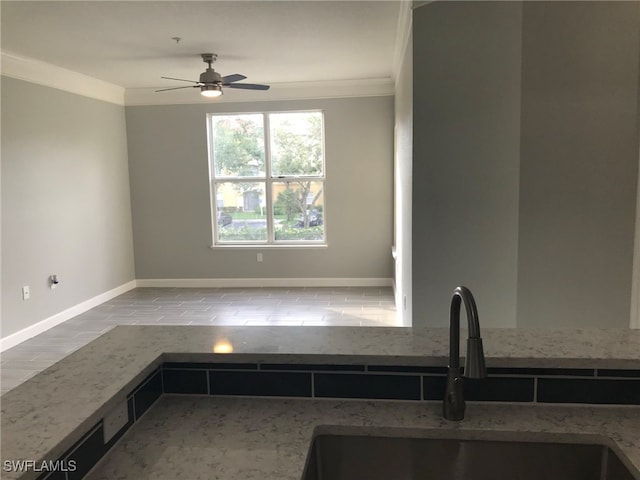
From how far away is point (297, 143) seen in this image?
641 centimetres

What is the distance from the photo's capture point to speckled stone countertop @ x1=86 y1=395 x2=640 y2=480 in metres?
0.93

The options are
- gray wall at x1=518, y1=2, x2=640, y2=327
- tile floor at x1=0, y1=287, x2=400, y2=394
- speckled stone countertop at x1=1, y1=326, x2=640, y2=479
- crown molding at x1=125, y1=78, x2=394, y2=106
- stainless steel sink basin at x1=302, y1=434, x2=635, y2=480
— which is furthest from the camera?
crown molding at x1=125, y1=78, x2=394, y2=106

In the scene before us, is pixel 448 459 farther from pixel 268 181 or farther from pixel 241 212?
pixel 241 212

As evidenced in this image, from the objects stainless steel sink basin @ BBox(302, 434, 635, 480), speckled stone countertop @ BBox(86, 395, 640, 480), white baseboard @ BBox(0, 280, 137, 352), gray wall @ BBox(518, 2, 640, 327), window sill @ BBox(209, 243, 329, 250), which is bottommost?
white baseboard @ BBox(0, 280, 137, 352)

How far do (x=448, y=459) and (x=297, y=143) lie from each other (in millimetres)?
5681

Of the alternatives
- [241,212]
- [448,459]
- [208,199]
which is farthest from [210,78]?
[448,459]

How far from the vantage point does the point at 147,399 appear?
3.80 ft

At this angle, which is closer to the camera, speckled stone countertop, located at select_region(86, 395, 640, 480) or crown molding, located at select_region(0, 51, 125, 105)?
speckled stone countertop, located at select_region(86, 395, 640, 480)

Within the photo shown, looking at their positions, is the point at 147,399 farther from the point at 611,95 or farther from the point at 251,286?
the point at 251,286

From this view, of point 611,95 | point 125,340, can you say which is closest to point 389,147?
point 611,95

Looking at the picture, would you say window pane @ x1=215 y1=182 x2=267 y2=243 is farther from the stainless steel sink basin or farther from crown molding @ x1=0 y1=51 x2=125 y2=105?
the stainless steel sink basin

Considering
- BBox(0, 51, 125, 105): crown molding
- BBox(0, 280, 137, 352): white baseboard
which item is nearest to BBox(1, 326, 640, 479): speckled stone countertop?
BBox(0, 280, 137, 352): white baseboard

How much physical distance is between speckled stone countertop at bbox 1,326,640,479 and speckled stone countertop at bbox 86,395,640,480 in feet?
0.35

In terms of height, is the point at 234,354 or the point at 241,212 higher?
the point at 241,212
